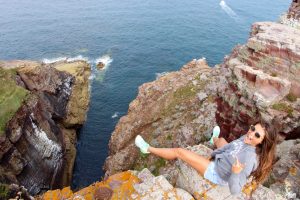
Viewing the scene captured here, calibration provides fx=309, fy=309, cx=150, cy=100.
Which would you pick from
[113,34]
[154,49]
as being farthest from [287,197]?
[113,34]

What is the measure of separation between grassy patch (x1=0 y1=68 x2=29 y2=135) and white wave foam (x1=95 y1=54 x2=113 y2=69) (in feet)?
122

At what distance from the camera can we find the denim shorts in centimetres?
1445

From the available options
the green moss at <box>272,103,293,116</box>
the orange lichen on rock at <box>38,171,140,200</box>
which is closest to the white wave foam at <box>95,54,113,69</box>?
the orange lichen on rock at <box>38,171,140,200</box>

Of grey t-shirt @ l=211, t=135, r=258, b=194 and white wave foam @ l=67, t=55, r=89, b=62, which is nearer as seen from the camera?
grey t-shirt @ l=211, t=135, r=258, b=194

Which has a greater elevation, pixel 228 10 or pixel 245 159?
pixel 245 159

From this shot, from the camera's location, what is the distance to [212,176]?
14625 millimetres

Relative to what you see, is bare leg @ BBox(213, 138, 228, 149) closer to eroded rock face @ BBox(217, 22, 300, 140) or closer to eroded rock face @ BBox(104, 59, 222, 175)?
eroded rock face @ BBox(217, 22, 300, 140)

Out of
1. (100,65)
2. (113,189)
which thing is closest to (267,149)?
(113,189)

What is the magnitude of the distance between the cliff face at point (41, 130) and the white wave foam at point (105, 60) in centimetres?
1509

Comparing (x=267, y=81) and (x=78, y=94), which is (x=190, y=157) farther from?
(x=78, y=94)

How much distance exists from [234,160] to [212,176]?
1.79m

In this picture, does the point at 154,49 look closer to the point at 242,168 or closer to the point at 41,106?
the point at 41,106

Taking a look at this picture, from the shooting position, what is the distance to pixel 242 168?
508 inches

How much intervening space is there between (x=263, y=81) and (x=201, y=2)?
10760 centimetres
